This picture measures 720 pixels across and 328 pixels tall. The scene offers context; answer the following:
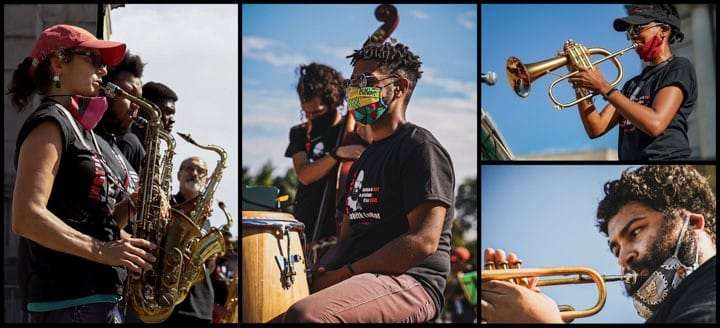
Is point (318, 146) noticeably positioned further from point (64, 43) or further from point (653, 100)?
point (653, 100)

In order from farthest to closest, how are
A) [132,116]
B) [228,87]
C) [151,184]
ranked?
1. [228,87]
2. [132,116]
3. [151,184]

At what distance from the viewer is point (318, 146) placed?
6.36 m

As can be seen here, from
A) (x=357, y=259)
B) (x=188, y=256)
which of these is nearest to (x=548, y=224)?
(x=357, y=259)

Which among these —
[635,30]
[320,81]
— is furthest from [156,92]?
[635,30]

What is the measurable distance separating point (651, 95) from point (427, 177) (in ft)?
4.96

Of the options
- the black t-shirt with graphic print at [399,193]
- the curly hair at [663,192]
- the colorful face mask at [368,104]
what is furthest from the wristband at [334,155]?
the curly hair at [663,192]

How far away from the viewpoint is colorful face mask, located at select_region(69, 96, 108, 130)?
4.88 metres

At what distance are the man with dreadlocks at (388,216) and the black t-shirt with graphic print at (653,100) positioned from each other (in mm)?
1200

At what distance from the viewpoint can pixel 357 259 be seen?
6.20m

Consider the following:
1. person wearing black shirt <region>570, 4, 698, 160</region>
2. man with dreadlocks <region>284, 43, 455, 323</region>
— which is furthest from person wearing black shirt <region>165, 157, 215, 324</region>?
person wearing black shirt <region>570, 4, 698, 160</region>

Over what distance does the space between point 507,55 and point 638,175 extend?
3.67 ft

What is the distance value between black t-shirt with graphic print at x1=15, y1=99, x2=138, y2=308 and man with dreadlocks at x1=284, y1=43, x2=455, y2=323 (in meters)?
1.66

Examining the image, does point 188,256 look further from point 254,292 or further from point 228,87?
point 228,87

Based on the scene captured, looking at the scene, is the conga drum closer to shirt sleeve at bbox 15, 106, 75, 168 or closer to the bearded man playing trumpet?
the bearded man playing trumpet
